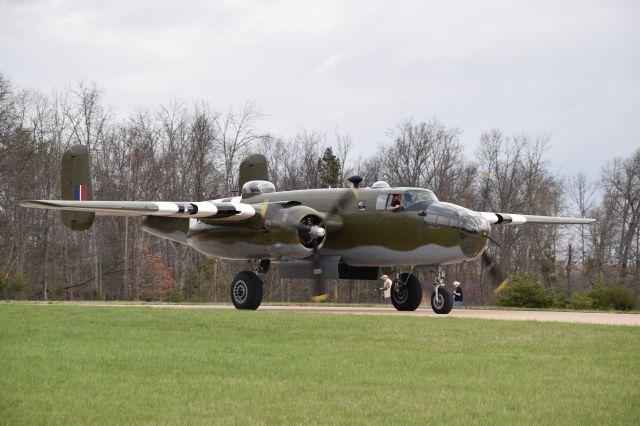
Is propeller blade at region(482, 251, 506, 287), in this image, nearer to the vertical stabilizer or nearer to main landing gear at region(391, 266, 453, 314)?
main landing gear at region(391, 266, 453, 314)

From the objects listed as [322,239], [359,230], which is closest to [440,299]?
[359,230]

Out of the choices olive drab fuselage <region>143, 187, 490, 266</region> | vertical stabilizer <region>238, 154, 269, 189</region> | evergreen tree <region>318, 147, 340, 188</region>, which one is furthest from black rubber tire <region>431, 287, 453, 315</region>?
evergreen tree <region>318, 147, 340, 188</region>

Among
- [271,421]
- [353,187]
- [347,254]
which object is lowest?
[271,421]

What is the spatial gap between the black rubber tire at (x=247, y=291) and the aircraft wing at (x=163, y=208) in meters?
1.89

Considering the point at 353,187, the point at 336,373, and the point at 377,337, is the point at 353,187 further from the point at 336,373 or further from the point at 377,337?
the point at 336,373

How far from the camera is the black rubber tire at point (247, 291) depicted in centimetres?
2642

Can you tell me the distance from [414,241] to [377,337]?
8757 mm

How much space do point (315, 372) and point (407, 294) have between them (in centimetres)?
1538

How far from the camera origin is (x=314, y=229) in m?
25.2

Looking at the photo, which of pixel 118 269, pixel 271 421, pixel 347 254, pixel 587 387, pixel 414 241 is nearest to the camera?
pixel 271 421

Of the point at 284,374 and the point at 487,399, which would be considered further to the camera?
the point at 284,374

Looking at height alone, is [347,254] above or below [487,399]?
above

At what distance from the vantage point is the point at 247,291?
26422 millimetres

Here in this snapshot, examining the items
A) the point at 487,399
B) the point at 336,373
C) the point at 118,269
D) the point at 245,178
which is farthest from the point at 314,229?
the point at 118,269
